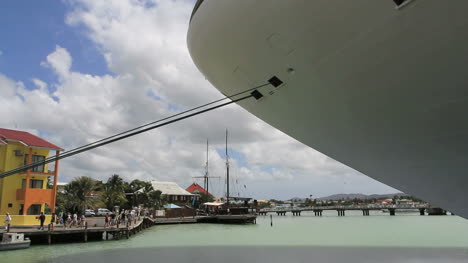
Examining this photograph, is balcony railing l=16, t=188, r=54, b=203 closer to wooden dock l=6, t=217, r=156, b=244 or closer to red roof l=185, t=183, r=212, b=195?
wooden dock l=6, t=217, r=156, b=244

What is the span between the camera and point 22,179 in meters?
19.6

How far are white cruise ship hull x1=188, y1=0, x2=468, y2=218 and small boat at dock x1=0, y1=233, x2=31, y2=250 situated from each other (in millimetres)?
13659

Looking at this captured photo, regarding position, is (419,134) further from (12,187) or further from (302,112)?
(12,187)

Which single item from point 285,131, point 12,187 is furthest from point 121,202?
point 285,131

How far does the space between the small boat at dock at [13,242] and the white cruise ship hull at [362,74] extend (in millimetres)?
13659

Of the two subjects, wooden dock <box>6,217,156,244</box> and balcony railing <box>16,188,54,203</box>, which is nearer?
wooden dock <box>6,217,156,244</box>

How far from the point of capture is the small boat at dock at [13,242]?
14.6 m

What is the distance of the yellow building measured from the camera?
19.0 m

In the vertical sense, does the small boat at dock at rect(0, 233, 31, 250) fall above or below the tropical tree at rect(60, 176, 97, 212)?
below

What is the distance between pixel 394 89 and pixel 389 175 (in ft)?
8.66

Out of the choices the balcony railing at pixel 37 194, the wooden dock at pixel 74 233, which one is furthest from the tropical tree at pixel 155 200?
the balcony railing at pixel 37 194

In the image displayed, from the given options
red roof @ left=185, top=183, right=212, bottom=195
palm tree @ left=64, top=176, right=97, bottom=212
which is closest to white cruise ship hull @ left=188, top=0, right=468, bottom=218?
palm tree @ left=64, top=176, right=97, bottom=212

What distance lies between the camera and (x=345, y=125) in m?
4.99

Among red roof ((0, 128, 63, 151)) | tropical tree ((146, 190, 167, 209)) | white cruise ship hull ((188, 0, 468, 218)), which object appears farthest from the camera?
tropical tree ((146, 190, 167, 209))
